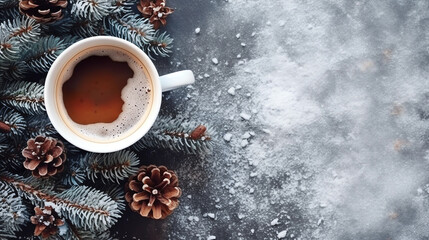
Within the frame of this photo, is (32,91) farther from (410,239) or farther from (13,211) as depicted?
(410,239)

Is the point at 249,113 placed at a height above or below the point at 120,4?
below

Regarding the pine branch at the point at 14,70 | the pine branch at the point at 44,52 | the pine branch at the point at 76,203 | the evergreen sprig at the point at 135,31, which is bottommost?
the pine branch at the point at 76,203

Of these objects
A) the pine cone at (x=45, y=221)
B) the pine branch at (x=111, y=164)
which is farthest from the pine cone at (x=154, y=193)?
the pine cone at (x=45, y=221)

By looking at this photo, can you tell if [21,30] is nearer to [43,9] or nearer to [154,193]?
[43,9]

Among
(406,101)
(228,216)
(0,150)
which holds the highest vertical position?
(406,101)

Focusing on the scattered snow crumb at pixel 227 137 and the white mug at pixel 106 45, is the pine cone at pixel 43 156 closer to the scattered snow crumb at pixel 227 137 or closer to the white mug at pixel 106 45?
the white mug at pixel 106 45

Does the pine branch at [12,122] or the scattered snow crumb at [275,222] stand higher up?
the pine branch at [12,122]

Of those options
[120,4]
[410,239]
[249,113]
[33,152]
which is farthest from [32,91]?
[410,239]
